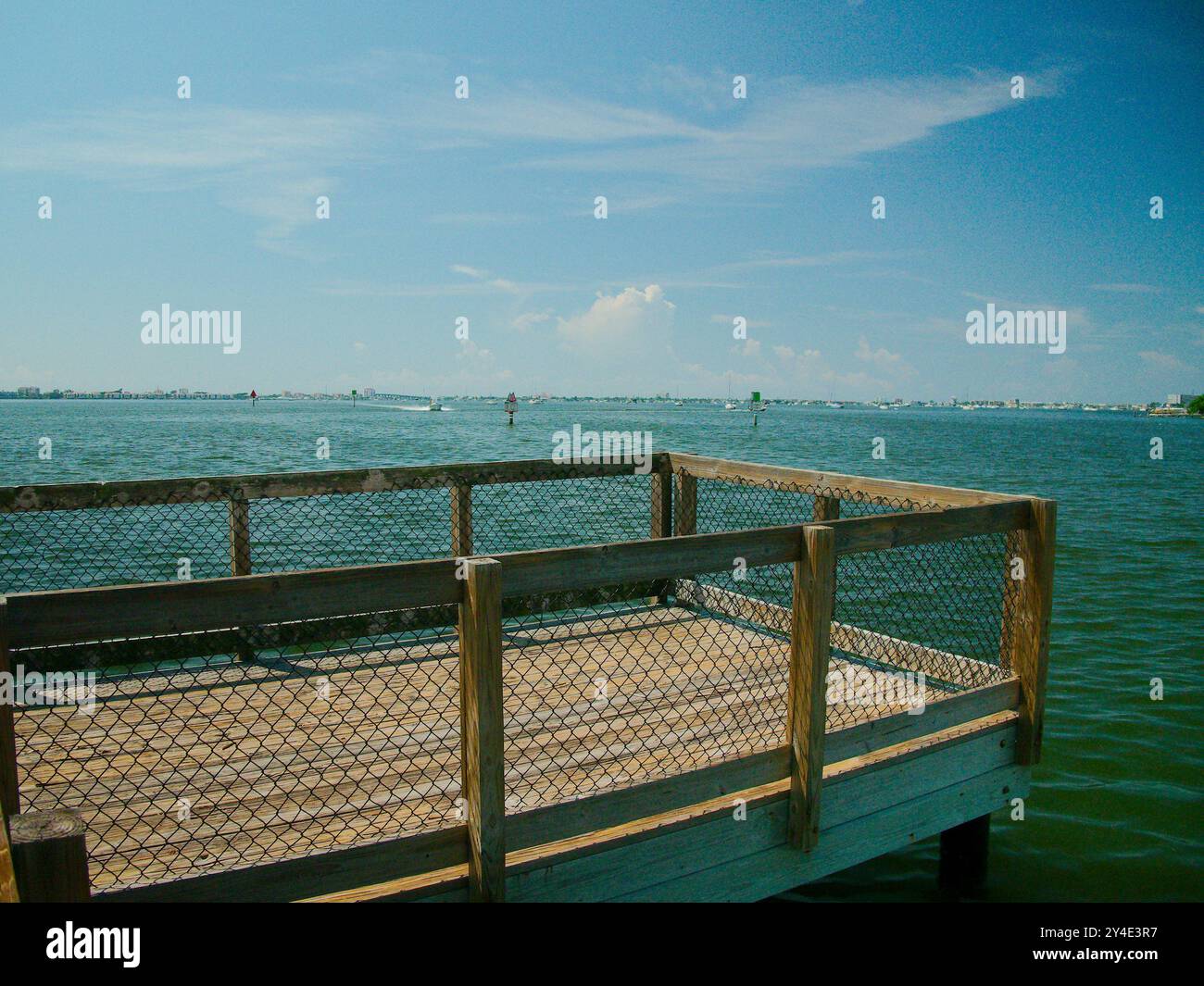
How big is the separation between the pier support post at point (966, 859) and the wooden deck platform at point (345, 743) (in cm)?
140

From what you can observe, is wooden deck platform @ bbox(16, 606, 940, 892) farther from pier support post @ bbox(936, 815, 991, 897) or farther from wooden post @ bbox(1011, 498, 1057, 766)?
pier support post @ bbox(936, 815, 991, 897)

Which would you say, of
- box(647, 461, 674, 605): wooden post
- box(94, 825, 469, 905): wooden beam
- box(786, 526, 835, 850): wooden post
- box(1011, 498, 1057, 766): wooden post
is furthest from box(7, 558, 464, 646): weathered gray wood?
box(647, 461, 674, 605): wooden post

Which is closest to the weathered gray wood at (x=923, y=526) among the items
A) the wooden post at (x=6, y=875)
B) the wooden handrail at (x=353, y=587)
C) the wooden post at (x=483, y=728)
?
the wooden handrail at (x=353, y=587)

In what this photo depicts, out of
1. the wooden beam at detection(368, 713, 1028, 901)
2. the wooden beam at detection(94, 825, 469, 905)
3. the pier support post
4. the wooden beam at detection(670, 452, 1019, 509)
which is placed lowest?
the pier support post

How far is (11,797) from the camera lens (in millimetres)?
2980

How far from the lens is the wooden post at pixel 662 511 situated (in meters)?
8.09

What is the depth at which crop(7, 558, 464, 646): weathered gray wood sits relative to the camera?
2.88 m

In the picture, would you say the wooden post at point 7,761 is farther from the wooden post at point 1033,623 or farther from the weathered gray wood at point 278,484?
the wooden post at point 1033,623

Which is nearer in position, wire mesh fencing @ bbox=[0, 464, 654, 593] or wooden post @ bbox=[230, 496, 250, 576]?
wooden post @ bbox=[230, 496, 250, 576]

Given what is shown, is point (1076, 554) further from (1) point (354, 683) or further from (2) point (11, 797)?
(2) point (11, 797)

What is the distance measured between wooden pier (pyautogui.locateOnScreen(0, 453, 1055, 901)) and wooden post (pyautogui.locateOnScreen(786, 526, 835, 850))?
1cm

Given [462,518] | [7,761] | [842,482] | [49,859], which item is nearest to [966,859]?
[842,482]

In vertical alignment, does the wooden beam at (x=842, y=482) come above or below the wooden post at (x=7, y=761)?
above
